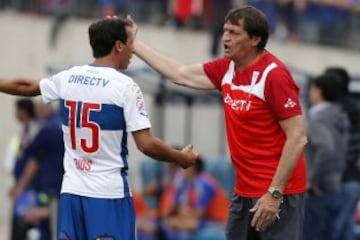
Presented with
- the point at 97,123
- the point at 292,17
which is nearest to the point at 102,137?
the point at 97,123

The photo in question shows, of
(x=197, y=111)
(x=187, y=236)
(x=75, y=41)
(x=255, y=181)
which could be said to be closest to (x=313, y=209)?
A: (x=255, y=181)

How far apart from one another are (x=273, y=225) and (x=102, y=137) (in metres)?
1.24

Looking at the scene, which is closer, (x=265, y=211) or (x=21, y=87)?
(x=265, y=211)

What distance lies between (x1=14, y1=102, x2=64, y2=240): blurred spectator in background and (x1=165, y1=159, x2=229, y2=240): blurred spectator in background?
64.3 inches

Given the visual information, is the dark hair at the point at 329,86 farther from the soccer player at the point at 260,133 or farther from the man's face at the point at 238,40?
the man's face at the point at 238,40

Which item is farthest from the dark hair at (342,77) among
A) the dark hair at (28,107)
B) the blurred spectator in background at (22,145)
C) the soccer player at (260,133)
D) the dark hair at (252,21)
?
the dark hair at (28,107)

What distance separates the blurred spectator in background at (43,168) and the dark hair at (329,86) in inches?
158

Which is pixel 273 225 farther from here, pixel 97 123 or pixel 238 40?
pixel 97 123

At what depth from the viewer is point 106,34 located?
880 centimetres

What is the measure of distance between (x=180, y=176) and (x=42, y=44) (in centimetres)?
659

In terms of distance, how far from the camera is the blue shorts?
29.4 feet

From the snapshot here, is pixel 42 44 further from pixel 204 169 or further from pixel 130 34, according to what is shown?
pixel 130 34

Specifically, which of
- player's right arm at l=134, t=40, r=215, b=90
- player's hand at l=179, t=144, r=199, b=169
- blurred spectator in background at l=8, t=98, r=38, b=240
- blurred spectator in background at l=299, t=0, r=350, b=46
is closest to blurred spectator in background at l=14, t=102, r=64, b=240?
blurred spectator in background at l=8, t=98, r=38, b=240

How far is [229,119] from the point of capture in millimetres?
9148
